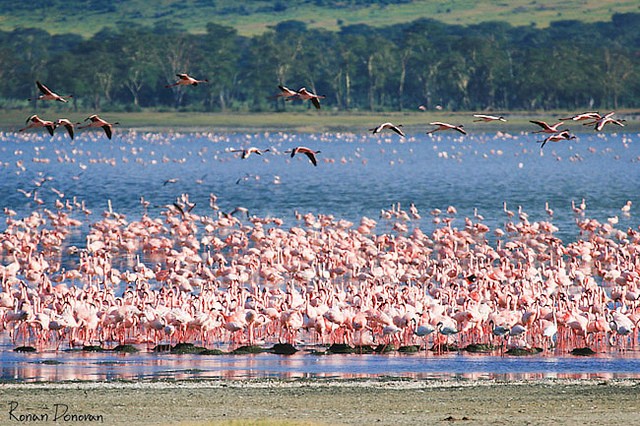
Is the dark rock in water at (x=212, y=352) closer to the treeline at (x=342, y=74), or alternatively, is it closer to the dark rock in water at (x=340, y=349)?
the dark rock in water at (x=340, y=349)

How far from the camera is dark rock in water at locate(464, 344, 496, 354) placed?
18.4 metres

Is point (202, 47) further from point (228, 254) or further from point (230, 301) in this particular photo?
point (230, 301)

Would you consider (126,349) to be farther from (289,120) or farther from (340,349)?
(289,120)

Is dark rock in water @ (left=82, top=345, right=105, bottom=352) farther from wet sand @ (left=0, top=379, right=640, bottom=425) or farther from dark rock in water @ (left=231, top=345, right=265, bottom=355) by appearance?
wet sand @ (left=0, top=379, right=640, bottom=425)

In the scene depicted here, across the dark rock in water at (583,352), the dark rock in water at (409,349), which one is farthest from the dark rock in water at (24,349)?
the dark rock in water at (583,352)

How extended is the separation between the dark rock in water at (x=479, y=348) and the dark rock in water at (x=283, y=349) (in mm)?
2437

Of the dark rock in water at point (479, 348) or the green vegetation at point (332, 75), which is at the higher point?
the green vegetation at point (332, 75)

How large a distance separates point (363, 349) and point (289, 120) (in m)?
88.2

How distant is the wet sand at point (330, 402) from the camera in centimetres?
1336

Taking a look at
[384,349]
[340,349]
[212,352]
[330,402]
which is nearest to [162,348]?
[212,352]

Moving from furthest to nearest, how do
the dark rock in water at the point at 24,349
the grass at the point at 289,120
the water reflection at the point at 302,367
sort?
the grass at the point at 289,120 → the dark rock in water at the point at 24,349 → the water reflection at the point at 302,367

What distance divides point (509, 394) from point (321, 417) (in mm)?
2592

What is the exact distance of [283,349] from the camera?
1831 centimetres

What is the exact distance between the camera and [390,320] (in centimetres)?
1822
